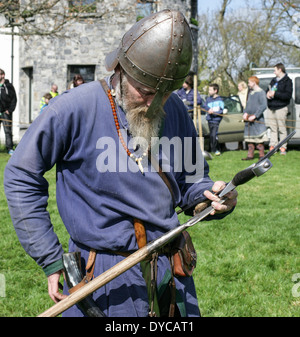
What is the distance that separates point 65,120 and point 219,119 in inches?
478

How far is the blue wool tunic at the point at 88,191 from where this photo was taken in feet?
7.82

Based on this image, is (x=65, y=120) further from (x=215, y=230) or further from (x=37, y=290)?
(x=215, y=230)

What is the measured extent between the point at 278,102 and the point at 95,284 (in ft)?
37.9

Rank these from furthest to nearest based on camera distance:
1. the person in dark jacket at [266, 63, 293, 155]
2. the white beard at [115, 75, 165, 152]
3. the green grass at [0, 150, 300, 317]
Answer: the person in dark jacket at [266, 63, 293, 155], the green grass at [0, 150, 300, 317], the white beard at [115, 75, 165, 152]

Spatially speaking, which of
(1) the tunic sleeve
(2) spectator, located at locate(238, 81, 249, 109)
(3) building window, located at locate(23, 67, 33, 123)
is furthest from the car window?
(1) the tunic sleeve

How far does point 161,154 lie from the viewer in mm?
2623

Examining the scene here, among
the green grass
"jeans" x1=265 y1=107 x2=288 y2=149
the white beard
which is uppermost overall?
the white beard

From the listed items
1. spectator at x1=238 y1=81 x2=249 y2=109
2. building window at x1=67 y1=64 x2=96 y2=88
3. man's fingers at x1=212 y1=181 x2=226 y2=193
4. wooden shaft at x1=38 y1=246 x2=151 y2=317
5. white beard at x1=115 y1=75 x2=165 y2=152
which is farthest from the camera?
building window at x1=67 y1=64 x2=96 y2=88

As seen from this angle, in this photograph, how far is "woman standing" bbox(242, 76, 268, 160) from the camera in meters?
12.5

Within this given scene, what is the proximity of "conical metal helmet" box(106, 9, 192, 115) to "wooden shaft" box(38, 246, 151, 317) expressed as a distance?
70 cm

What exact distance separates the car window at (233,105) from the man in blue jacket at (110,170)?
13.2 metres

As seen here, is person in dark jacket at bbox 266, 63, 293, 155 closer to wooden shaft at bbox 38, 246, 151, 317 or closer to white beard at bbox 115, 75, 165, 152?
white beard at bbox 115, 75, 165, 152
